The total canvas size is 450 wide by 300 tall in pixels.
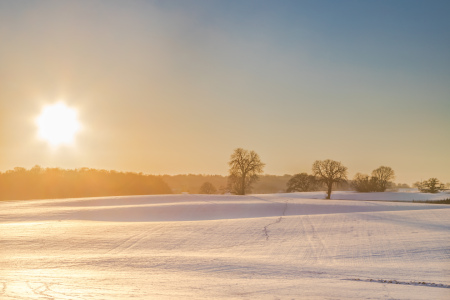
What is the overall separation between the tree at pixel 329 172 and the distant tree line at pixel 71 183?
36.4 meters

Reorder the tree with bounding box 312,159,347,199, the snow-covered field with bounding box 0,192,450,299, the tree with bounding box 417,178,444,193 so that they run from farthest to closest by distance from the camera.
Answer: the tree with bounding box 417,178,444,193
the tree with bounding box 312,159,347,199
the snow-covered field with bounding box 0,192,450,299

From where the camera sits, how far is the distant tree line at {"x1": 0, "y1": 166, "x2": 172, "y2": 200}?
71.4m

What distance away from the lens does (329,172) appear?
56.8 metres

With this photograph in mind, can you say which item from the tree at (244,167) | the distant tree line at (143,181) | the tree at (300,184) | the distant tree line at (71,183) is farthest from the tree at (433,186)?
the distant tree line at (71,183)

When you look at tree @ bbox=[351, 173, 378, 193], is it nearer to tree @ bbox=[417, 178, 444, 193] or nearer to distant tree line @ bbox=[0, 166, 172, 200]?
tree @ bbox=[417, 178, 444, 193]

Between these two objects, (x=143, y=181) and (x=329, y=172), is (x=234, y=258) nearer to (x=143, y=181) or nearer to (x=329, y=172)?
(x=329, y=172)

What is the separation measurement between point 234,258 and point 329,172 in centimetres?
4288

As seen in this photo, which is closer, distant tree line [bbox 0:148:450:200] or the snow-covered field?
the snow-covered field

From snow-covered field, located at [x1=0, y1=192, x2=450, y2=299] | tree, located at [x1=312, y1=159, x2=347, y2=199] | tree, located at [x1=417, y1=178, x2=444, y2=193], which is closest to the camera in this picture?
snow-covered field, located at [x1=0, y1=192, x2=450, y2=299]

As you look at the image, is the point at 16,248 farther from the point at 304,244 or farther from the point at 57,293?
the point at 304,244

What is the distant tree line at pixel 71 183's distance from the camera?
234ft

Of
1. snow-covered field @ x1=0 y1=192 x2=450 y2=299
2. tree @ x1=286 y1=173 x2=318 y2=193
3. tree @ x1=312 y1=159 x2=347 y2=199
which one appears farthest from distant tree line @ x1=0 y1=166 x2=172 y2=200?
snow-covered field @ x1=0 y1=192 x2=450 y2=299

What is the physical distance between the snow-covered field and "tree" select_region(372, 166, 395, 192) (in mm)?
46166

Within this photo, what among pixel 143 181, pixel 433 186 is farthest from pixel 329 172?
pixel 143 181
